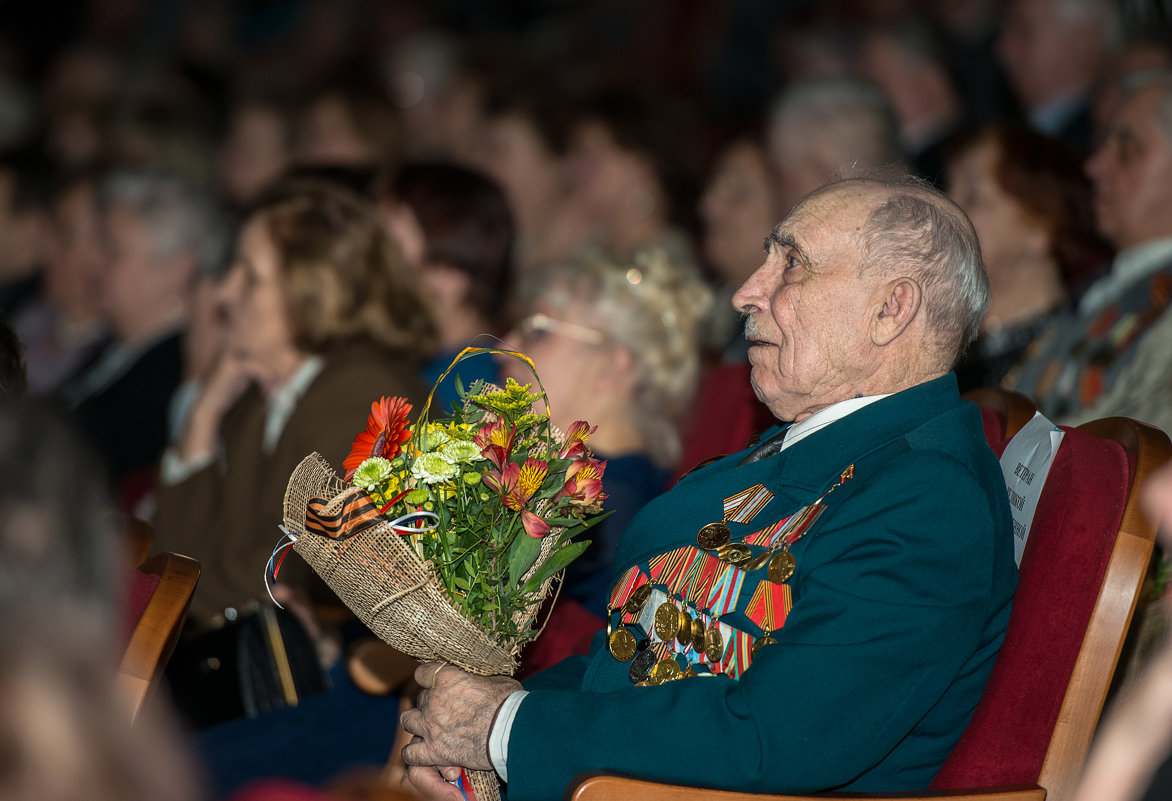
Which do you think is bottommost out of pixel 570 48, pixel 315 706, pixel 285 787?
pixel 315 706

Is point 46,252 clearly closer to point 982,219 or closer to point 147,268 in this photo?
point 147,268

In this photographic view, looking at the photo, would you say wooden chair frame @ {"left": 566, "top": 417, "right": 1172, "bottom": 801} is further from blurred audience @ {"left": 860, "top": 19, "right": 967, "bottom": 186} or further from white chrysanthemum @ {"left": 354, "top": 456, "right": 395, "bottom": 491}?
blurred audience @ {"left": 860, "top": 19, "right": 967, "bottom": 186}

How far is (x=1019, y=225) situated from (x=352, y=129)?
10.9 feet

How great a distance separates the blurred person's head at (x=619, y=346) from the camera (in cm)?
312

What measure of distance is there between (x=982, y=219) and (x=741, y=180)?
131 centimetres

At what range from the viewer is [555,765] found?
1.65 metres

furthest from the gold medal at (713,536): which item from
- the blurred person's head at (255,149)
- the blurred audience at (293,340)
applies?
the blurred person's head at (255,149)

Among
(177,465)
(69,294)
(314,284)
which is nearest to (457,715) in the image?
(314,284)

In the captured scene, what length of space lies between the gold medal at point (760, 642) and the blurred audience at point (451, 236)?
2.09m

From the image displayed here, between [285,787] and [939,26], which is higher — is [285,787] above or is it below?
below

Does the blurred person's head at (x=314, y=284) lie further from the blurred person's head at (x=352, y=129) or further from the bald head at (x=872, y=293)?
the blurred person's head at (x=352, y=129)

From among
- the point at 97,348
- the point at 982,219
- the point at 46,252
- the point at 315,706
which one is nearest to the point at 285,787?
the point at 315,706

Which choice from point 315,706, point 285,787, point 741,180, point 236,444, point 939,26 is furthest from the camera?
point 939,26

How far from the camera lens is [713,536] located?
1.79 metres
